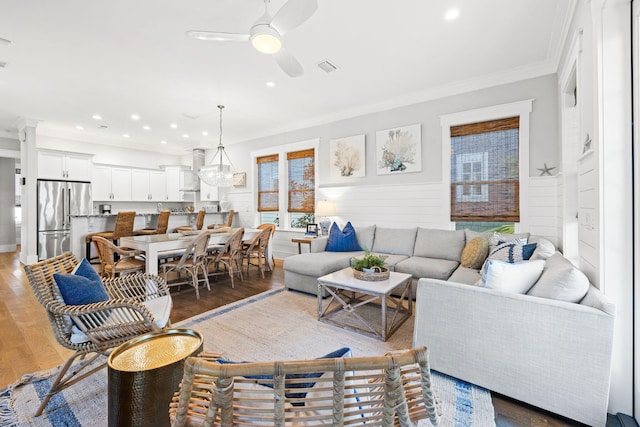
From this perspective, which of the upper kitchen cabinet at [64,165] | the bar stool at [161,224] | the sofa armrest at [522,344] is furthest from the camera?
the upper kitchen cabinet at [64,165]

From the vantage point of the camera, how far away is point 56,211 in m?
6.09

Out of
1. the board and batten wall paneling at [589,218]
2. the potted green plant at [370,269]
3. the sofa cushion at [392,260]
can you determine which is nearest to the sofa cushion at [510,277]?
the board and batten wall paneling at [589,218]

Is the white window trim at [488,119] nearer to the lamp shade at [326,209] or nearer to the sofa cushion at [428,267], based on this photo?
the sofa cushion at [428,267]

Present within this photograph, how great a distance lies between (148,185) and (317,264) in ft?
21.7

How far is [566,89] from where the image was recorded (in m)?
2.99

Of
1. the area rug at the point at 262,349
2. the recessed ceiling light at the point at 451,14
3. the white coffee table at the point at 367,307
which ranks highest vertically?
the recessed ceiling light at the point at 451,14

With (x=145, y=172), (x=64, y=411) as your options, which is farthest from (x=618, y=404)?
(x=145, y=172)

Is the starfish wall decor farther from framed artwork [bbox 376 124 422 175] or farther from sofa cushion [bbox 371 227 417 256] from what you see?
sofa cushion [bbox 371 227 417 256]

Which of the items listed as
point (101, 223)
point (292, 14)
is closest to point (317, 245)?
point (292, 14)

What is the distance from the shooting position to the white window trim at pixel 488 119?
3646 millimetres

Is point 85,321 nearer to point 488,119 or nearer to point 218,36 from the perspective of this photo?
point 218,36

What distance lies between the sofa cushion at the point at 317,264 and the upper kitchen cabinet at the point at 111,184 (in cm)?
602

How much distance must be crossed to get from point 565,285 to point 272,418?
1801mm

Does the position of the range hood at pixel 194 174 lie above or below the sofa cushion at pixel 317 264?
above
